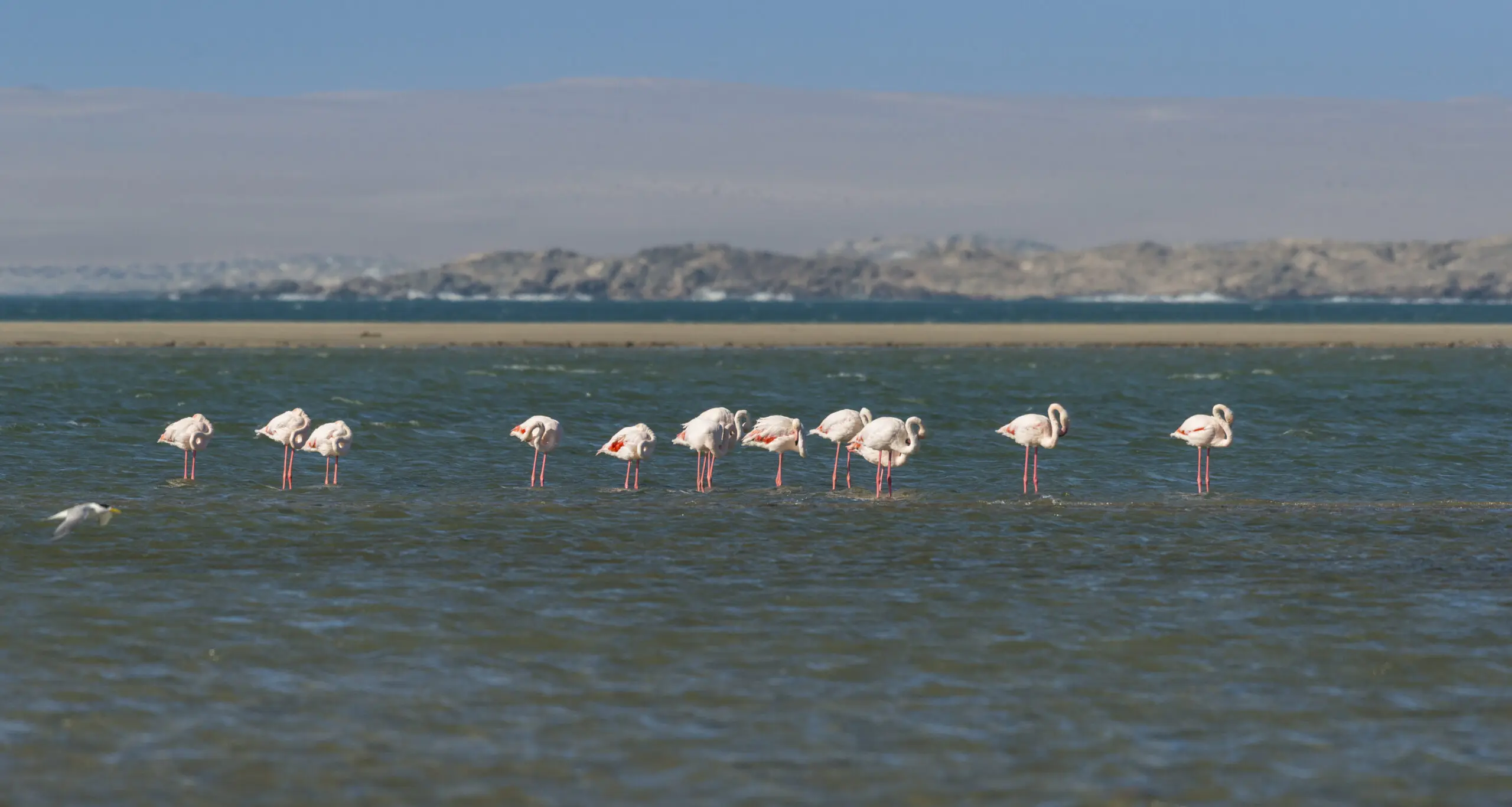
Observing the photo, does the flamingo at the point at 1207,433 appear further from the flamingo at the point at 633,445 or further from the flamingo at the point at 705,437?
the flamingo at the point at 633,445

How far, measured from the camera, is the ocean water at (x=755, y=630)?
10914mm

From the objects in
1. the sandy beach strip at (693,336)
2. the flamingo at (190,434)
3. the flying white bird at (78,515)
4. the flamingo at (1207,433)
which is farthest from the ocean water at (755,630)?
the sandy beach strip at (693,336)

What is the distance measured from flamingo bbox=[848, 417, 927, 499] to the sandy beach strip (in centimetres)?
5991

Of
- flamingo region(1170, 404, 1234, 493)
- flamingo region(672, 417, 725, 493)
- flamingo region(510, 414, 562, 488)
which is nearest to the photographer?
flamingo region(672, 417, 725, 493)

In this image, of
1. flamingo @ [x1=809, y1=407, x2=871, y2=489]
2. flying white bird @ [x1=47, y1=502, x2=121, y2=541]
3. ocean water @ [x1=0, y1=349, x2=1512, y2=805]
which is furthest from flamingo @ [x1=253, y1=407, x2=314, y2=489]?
flamingo @ [x1=809, y1=407, x2=871, y2=489]

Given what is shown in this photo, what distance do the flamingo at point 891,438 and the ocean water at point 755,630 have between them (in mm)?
714

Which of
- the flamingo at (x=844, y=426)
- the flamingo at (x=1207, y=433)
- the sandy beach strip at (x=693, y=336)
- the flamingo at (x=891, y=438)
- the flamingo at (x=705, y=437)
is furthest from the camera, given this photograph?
the sandy beach strip at (x=693, y=336)

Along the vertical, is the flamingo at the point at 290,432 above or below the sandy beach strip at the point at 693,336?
below

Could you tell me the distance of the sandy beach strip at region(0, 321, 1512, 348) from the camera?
86375 mm

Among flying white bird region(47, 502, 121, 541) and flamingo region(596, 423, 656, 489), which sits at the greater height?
flamingo region(596, 423, 656, 489)

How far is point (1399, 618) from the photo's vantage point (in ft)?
51.9

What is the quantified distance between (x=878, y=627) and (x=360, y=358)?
58756 millimetres

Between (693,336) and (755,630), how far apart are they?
83598 millimetres

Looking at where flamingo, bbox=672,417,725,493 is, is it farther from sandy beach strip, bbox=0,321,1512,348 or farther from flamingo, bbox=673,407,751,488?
sandy beach strip, bbox=0,321,1512,348
